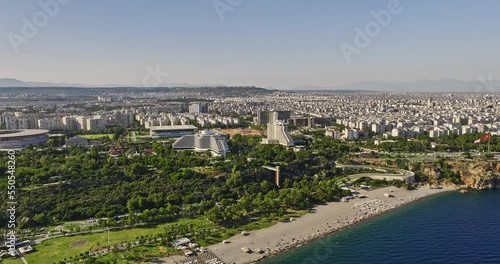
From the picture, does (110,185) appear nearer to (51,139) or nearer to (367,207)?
(367,207)

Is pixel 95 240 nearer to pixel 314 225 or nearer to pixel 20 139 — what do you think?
pixel 314 225

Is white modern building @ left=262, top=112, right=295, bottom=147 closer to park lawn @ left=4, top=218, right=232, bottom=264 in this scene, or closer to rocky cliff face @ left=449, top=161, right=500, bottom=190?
rocky cliff face @ left=449, top=161, right=500, bottom=190

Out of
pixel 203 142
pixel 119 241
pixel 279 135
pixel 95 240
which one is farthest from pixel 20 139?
pixel 119 241

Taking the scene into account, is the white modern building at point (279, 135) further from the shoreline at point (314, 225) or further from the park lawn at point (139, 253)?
the park lawn at point (139, 253)

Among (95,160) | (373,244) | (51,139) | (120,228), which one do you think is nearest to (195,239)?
(120,228)

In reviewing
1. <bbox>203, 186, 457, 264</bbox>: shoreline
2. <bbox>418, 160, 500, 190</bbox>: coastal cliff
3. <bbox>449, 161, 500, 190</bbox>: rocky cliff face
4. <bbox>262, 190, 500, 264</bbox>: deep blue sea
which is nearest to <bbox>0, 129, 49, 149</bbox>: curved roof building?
<bbox>203, 186, 457, 264</bbox>: shoreline

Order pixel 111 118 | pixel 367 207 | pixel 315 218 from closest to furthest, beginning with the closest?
pixel 315 218 < pixel 367 207 < pixel 111 118

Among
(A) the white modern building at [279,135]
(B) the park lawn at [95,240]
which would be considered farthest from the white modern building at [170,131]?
(B) the park lawn at [95,240]
